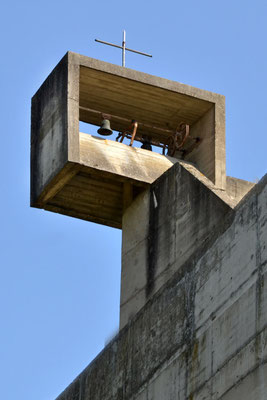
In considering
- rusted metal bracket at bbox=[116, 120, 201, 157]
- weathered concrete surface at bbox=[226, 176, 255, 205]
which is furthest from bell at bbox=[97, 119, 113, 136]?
weathered concrete surface at bbox=[226, 176, 255, 205]

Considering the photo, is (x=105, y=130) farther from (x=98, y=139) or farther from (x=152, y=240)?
(x=152, y=240)

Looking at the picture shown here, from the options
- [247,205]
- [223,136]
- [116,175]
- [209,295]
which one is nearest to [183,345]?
[209,295]

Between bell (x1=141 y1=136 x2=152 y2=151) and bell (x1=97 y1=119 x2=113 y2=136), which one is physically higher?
bell (x1=141 y1=136 x2=152 y2=151)

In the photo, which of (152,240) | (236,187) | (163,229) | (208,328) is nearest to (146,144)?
(236,187)

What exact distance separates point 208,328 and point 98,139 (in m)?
4.67

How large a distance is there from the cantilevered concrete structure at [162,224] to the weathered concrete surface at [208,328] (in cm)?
2

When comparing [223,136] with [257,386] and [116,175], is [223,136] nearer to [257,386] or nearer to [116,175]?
[116,175]

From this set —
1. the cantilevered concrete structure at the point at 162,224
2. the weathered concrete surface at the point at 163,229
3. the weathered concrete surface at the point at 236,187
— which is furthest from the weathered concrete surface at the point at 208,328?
the weathered concrete surface at the point at 236,187

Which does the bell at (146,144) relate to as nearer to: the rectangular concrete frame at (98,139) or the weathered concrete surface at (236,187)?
the rectangular concrete frame at (98,139)

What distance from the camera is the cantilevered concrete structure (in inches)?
675

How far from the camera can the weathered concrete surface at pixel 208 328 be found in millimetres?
16688

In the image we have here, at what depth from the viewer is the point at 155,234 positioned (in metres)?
20.4

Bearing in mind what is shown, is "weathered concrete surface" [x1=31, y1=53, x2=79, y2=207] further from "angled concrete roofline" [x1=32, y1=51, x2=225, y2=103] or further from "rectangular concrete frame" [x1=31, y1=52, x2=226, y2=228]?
"angled concrete roofline" [x1=32, y1=51, x2=225, y2=103]

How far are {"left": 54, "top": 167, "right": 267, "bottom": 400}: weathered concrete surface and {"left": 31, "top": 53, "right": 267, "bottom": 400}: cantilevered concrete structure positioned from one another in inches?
0.8
